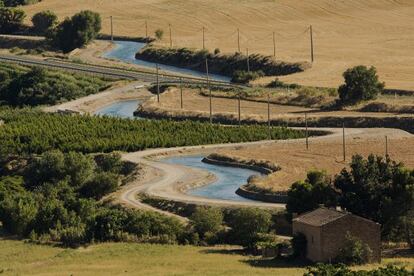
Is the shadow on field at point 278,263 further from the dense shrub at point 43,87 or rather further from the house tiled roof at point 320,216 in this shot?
the dense shrub at point 43,87

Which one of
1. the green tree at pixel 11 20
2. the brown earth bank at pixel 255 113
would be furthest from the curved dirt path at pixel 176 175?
the green tree at pixel 11 20

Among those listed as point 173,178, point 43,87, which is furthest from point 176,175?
point 43,87

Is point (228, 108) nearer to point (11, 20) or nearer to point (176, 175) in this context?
point (176, 175)

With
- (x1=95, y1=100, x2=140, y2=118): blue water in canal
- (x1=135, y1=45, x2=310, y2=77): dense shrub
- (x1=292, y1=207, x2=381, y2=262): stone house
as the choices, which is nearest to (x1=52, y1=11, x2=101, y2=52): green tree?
(x1=135, y1=45, x2=310, y2=77): dense shrub

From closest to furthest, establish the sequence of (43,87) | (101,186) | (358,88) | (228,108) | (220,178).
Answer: (101,186)
(220,178)
(358,88)
(228,108)
(43,87)

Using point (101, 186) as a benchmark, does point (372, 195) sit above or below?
above

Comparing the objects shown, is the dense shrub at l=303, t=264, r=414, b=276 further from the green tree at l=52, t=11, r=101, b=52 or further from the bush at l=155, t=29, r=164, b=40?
the bush at l=155, t=29, r=164, b=40

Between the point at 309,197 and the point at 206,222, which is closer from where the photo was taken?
the point at 309,197
